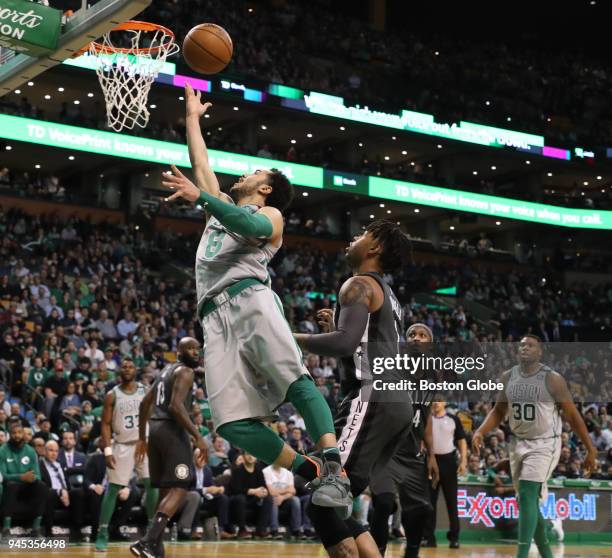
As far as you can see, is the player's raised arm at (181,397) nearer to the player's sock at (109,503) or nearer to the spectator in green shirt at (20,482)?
the player's sock at (109,503)

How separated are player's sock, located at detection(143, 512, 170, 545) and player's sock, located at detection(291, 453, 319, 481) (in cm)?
315

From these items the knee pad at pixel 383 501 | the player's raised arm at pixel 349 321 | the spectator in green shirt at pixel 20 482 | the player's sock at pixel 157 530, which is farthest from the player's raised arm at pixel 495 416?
the spectator in green shirt at pixel 20 482

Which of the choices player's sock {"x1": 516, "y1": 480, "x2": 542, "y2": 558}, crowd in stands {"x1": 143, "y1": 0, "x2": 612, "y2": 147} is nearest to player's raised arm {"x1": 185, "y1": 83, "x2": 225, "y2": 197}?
player's sock {"x1": 516, "y1": 480, "x2": 542, "y2": 558}

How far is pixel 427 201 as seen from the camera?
37.4m

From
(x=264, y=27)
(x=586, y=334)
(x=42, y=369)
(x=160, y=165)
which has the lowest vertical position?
(x=42, y=369)

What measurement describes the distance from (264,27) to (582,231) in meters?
17.6

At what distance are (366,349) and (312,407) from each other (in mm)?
835

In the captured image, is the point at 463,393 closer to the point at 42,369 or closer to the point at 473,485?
the point at 473,485

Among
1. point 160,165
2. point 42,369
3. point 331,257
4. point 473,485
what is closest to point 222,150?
point 160,165

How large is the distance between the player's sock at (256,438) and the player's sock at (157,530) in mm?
3024

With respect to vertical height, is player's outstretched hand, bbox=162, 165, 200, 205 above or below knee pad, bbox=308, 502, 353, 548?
above

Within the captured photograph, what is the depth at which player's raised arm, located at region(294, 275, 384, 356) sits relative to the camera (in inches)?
206

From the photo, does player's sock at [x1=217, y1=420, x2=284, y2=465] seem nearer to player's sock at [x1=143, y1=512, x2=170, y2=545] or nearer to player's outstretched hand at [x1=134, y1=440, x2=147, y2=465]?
player's sock at [x1=143, y1=512, x2=170, y2=545]

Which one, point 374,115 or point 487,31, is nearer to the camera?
point 374,115
